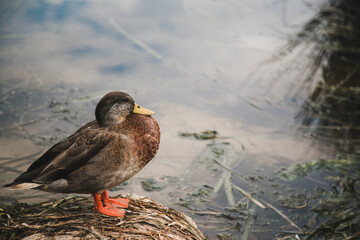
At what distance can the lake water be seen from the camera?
13.7 feet

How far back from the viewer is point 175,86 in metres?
5.82

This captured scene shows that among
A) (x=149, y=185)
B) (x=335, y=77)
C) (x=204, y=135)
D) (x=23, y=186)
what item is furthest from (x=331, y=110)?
(x=23, y=186)

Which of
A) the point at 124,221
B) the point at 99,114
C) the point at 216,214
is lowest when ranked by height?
the point at 216,214

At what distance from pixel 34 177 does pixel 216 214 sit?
175 cm

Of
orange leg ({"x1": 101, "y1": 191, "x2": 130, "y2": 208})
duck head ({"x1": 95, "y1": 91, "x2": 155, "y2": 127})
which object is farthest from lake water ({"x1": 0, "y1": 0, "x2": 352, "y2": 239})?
duck head ({"x1": 95, "y1": 91, "x2": 155, "y2": 127})

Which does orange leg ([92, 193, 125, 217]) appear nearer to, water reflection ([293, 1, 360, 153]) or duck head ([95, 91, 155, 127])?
duck head ([95, 91, 155, 127])

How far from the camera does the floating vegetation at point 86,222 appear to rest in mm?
2502

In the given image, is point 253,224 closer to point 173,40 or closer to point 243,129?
point 243,129

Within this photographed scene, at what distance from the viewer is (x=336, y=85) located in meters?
6.04

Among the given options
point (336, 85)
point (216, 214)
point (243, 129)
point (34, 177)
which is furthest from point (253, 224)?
point (336, 85)

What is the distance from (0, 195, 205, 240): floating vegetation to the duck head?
0.64 metres

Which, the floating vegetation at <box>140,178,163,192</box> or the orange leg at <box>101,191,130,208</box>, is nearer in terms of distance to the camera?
the orange leg at <box>101,191,130,208</box>

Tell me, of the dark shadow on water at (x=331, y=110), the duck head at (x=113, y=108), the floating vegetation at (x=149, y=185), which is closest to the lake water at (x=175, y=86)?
the floating vegetation at (x=149, y=185)

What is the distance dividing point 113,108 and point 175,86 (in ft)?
9.97
